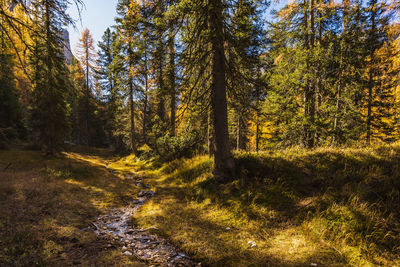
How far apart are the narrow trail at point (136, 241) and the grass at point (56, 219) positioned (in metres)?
0.29

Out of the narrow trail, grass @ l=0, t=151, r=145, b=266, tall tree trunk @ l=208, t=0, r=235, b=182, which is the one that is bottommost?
the narrow trail

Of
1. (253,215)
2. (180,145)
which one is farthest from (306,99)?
(180,145)

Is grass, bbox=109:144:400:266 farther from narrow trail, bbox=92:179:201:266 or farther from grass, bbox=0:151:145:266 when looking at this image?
grass, bbox=0:151:145:266

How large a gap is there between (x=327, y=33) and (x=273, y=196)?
10223 millimetres

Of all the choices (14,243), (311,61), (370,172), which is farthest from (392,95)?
(14,243)

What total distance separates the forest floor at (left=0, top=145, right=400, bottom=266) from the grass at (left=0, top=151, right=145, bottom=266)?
0.08 feet

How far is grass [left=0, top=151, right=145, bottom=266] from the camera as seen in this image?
3.43 metres

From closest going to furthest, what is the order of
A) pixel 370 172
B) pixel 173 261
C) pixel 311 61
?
pixel 173 261, pixel 370 172, pixel 311 61

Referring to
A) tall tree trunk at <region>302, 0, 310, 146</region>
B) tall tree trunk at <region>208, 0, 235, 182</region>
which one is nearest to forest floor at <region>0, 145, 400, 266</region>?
tall tree trunk at <region>208, 0, 235, 182</region>

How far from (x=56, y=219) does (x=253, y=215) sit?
6.09 meters

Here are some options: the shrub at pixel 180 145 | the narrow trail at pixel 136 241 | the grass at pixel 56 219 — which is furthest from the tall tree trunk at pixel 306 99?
the grass at pixel 56 219

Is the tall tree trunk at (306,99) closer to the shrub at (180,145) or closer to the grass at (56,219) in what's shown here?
the shrub at (180,145)

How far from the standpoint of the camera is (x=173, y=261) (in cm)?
376

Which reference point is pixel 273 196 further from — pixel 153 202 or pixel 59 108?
pixel 59 108
